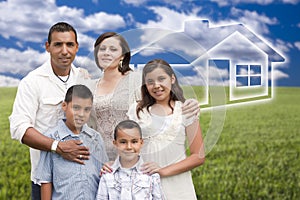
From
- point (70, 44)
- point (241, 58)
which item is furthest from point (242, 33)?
point (70, 44)

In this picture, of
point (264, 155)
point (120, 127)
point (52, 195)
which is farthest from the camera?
point (264, 155)

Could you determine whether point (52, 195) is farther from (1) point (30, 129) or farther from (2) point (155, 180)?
(2) point (155, 180)

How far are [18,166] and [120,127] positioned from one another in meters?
2.49

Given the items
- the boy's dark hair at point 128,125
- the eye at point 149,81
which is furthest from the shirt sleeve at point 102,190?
the eye at point 149,81

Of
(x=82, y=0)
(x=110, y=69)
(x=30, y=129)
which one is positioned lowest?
Answer: (x=30, y=129)

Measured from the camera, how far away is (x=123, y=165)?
7.10 ft

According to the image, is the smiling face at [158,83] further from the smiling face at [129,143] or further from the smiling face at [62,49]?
the smiling face at [62,49]

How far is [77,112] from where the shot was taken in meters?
2.20

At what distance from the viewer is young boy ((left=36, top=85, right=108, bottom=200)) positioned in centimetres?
222

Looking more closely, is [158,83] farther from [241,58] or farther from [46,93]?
[241,58]

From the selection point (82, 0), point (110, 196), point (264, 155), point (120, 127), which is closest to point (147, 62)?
point (120, 127)

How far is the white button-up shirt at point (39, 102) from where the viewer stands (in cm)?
231

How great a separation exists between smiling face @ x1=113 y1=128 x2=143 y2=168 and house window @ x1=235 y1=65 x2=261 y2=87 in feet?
7.79

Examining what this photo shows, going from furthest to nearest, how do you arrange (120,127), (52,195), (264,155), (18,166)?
(264,155)
(18,166)
(52,195)
(120,127)
